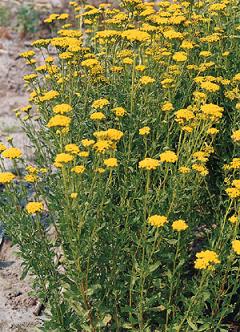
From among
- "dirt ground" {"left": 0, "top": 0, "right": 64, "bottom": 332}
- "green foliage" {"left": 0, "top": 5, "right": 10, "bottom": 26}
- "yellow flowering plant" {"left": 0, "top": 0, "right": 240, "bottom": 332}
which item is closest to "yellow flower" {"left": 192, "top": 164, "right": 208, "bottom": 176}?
"yellow flowering plant" {"left": 0, "top": 0, "right": 240, "bottom": 332}

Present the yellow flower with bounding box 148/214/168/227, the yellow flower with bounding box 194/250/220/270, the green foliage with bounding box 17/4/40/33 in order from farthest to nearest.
Answer: the green foliage with bounding box 17/4/40/33, the yellow flower with bounding box 148/214/168/227, the yellow flower with bounding box 194/250/220/270

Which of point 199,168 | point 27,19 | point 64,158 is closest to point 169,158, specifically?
point 199,168

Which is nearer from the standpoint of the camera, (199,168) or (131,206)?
(199,168)

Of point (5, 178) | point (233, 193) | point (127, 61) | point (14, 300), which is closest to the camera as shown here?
point (233, 193)

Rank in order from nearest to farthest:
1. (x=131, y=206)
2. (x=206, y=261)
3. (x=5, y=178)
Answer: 1. (x=206, y=261)
2. (x=5, y=178)
3. (x=131, y=206)

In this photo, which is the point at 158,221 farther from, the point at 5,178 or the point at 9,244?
the point at 9,244

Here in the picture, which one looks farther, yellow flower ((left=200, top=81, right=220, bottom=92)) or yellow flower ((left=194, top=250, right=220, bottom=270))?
yellow flower ((left=200, top=81, right=220, bottom=92))

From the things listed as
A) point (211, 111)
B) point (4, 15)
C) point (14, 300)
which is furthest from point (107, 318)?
point (4, 15)

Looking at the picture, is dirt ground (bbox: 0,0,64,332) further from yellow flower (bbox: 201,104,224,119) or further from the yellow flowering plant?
yellow flower (bbox: 201,104,224,119)

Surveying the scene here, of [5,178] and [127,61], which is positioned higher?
[127,61]

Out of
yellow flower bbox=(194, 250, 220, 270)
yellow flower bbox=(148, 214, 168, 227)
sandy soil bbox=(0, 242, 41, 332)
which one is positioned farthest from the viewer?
sandy soil bbox=(0, 242, 41, 332)

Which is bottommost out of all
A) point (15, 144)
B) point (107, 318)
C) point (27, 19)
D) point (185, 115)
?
point (15, 144)

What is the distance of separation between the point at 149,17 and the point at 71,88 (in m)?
0.84

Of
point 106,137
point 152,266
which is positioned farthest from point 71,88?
point 152,266
